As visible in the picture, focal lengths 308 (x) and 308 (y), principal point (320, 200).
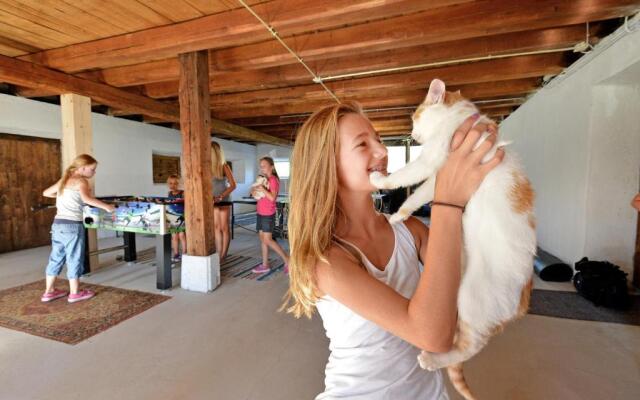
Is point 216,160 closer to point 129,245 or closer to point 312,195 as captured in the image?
point 129,245

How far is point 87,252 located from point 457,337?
469 centimetres

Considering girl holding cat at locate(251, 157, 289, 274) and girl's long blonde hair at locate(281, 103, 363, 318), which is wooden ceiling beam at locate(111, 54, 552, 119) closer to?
girl holding cat at locate(251, 157, 289, 274)

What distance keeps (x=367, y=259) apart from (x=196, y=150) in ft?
9.98

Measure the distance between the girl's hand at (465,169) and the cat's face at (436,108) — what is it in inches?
14.9

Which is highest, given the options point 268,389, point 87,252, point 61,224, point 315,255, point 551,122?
point 551,122

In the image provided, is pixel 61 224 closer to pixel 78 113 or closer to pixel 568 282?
pixel 78 113

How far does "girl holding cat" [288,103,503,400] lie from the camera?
605mm

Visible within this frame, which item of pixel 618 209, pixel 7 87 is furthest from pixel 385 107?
pixel 7 87

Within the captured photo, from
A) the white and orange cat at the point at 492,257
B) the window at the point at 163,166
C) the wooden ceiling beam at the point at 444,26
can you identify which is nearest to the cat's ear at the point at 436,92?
the white and orange cat at the point at 492,257

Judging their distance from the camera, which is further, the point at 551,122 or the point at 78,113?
the point at 551,122

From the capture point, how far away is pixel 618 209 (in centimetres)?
341

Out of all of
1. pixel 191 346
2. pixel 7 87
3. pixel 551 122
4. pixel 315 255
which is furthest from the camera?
pixel 7 87

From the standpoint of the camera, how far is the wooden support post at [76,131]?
4055 mm

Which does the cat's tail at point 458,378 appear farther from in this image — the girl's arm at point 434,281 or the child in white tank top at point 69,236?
the child in white tank top at point 69,236
